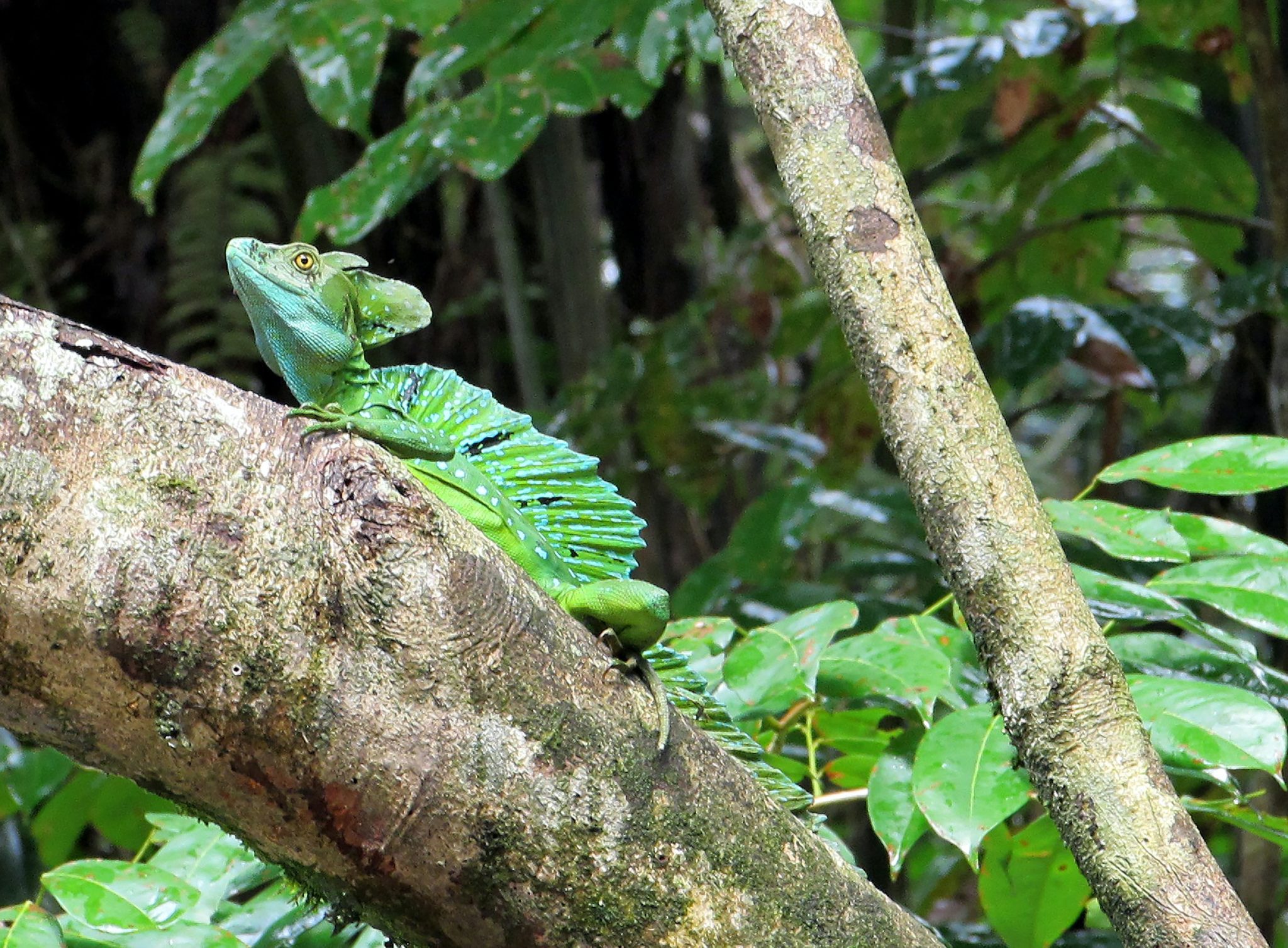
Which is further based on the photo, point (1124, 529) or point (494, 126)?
point (494, 126)

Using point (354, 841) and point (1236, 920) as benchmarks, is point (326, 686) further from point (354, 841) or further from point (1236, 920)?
point (1236, 920)

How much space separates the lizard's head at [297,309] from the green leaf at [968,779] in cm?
116

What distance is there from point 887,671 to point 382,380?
989mm

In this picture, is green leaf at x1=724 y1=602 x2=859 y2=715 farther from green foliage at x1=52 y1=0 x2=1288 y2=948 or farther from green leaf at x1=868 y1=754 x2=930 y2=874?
green leaf at x1=868 y1=754 x2=930 y2=874

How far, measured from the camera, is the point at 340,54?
3084 millimetres

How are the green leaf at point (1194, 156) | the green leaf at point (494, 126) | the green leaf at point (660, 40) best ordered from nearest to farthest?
the green leaf at point (494, 126) < the green leaf at point (660, 40) < the green leaf at point (1194, 156)

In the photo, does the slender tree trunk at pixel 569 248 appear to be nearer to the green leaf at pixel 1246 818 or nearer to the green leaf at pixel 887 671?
the green leaf at pixel 887 671

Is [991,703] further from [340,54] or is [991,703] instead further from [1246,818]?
[340,54]

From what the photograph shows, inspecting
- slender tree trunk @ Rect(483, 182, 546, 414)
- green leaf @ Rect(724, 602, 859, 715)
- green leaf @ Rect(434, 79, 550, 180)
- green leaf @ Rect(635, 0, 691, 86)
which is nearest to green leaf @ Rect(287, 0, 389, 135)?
green leaf @ Rect(434, 79, 550, 180)

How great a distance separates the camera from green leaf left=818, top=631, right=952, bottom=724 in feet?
5.85

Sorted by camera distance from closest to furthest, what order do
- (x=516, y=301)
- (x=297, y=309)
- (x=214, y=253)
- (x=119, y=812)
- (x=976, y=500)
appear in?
(x=976, y=500), (x=297, y=309), (x=119, y=812), (x=516, y=301), (x=214, y=253)

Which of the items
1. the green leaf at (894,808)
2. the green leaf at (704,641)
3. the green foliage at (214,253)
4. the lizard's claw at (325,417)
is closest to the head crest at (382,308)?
the lizard's claw at (325,417)

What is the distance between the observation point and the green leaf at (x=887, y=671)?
1.78 metres

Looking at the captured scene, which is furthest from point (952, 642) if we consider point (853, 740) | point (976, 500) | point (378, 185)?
point (378, 185)
